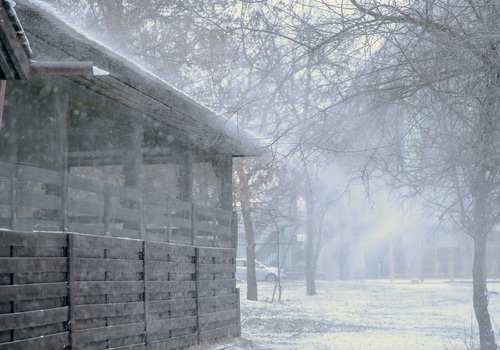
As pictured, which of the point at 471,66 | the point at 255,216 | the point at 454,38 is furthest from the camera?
the point at 255,216

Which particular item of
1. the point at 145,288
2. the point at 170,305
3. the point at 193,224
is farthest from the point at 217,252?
the point at 145,288

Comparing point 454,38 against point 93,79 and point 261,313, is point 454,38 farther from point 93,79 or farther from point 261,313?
A: point 261,313

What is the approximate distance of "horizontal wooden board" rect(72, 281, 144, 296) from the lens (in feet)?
28.0

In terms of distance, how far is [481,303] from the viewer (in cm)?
1230

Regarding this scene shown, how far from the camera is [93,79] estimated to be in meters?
8.59

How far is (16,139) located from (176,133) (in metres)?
2.56

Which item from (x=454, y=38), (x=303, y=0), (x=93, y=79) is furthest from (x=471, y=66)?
(x=93, y=79)

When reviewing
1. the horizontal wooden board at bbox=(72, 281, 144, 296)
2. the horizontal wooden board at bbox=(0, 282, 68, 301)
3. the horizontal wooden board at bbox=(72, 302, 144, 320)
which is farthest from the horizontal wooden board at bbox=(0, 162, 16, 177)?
the horizontal wooden board at bbox=(72, 302, 144, 320)

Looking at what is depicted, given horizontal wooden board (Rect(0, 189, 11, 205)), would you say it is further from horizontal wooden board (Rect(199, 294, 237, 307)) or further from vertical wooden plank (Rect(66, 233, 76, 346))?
horizontal wooden board (Rect(199, 294, 237, 307))

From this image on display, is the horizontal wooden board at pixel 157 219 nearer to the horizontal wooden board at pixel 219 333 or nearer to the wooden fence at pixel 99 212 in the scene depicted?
the wooden fence at pixel 99 212

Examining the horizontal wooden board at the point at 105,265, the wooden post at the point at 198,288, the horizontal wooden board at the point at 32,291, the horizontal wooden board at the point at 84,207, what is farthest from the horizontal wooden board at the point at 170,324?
the horizontal wooden board at the point at 32,291

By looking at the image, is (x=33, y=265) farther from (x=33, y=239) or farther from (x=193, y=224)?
(x=193, y=224)

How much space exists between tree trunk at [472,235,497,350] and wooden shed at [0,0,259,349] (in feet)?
13.5

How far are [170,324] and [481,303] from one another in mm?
4978
